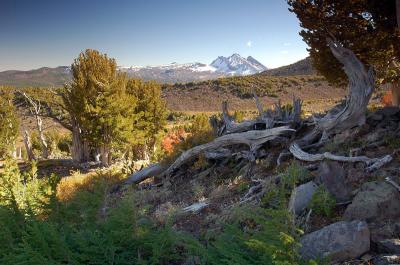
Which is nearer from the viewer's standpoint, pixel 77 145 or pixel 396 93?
pixel 396 93

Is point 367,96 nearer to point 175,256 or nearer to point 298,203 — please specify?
point 298,203

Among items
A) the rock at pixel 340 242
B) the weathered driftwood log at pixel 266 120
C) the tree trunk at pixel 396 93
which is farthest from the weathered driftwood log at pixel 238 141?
the tree trunk at pixel 396 93

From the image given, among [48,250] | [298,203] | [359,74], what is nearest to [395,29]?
[359,74]

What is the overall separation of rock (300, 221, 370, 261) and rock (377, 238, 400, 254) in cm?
14

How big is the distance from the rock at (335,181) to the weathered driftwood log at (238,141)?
12.0ft

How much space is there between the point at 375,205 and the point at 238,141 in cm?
579

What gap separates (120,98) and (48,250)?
84.9 feet

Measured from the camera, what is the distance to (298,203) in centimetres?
646

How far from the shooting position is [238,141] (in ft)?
A: 36.3

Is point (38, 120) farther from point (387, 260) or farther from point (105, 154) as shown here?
point (387, 260)

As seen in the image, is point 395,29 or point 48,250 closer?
point 48,250

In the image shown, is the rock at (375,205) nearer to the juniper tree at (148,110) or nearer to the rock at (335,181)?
the rock at (335,181)

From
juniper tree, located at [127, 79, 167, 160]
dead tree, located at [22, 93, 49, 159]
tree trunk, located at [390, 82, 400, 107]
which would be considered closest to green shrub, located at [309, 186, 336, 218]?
tree trunk, located at [390, 82, 400, 107]

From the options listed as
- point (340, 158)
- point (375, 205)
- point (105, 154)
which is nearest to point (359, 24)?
point (340, 158)
